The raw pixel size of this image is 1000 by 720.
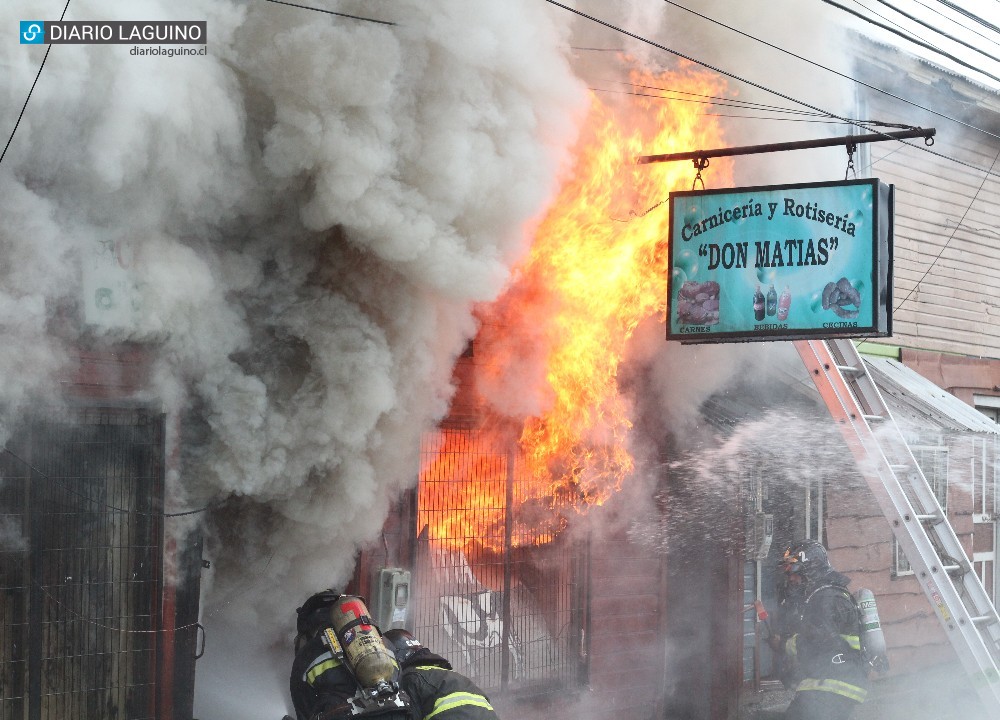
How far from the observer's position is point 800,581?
802 centimetres

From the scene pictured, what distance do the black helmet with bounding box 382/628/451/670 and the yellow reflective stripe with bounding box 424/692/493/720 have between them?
1.08 feet

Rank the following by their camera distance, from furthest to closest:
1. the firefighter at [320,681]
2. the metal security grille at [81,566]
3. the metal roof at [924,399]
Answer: the metal roof at [924,399], the metal security grille at [81,566], the firefighter at [320,681]

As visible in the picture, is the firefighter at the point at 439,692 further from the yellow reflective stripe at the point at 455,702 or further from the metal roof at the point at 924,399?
the metal roof at the point at 924,399

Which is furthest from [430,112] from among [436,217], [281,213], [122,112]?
[122,112]

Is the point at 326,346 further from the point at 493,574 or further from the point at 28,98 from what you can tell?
the point at 493,574

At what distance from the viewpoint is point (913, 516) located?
7.99m

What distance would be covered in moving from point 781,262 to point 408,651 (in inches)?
143

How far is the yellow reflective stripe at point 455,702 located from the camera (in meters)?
5.21

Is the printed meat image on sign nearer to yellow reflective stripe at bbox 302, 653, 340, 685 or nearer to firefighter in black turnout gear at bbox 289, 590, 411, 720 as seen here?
firefighter in black turnout gear at bbox 289, 590, 411, 720

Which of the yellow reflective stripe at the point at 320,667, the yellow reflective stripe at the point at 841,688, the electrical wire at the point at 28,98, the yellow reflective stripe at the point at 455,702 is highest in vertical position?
the electrical wire at the point at 28,98

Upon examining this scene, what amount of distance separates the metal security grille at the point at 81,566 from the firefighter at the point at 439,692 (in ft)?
5.26

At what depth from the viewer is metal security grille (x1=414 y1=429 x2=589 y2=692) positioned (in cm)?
784

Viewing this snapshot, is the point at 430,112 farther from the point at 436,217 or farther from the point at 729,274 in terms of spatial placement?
the point at 729,274

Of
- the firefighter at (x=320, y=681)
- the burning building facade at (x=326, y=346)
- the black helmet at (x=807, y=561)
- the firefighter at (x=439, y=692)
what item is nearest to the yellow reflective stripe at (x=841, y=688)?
the black helmet at (x=807, y=561)
